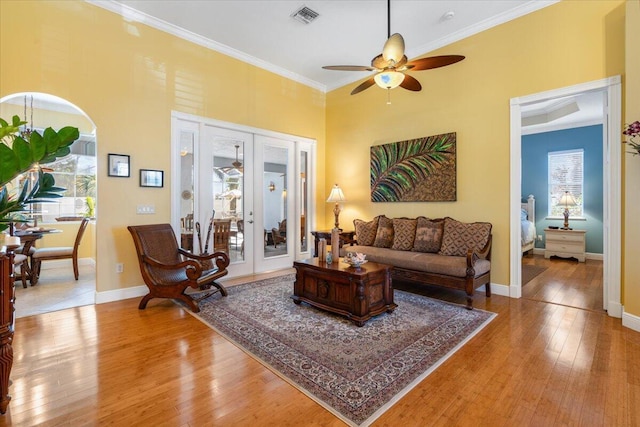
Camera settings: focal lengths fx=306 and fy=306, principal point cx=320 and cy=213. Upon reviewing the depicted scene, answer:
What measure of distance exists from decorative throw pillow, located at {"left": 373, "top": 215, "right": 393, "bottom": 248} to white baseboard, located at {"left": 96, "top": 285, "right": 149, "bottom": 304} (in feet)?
11.4

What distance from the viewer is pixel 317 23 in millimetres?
4172

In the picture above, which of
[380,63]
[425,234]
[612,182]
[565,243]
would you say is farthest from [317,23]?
[565,243]

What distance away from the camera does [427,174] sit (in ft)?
15.6

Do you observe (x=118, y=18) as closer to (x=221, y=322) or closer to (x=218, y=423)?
(x=221, y=322)

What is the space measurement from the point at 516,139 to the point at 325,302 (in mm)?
3163

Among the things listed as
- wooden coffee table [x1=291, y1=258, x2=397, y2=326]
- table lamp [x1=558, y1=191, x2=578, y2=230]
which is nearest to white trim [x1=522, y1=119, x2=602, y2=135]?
table lamp [x1=558, y1=191, x2=578, y2=230]

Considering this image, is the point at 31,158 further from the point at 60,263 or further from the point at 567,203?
the point at 567,203

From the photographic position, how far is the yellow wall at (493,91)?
3.38 m

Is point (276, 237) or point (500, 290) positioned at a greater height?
point (276, 237)

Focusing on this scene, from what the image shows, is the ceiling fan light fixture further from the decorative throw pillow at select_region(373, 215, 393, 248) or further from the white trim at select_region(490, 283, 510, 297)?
the white trim at select_region(490, 283, 510, 297)

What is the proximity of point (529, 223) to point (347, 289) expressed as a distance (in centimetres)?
570

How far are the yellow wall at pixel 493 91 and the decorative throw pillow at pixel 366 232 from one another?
14.0 inches

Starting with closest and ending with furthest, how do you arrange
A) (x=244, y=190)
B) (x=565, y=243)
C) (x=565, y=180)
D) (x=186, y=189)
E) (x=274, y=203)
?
(x=186, y=189), (x=244, y=190), (x=274, y=203), (x=565, y=243), (x=565, y=180)

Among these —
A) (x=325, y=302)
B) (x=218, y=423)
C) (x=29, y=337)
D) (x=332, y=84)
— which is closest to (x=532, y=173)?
(x=332, y=84)
